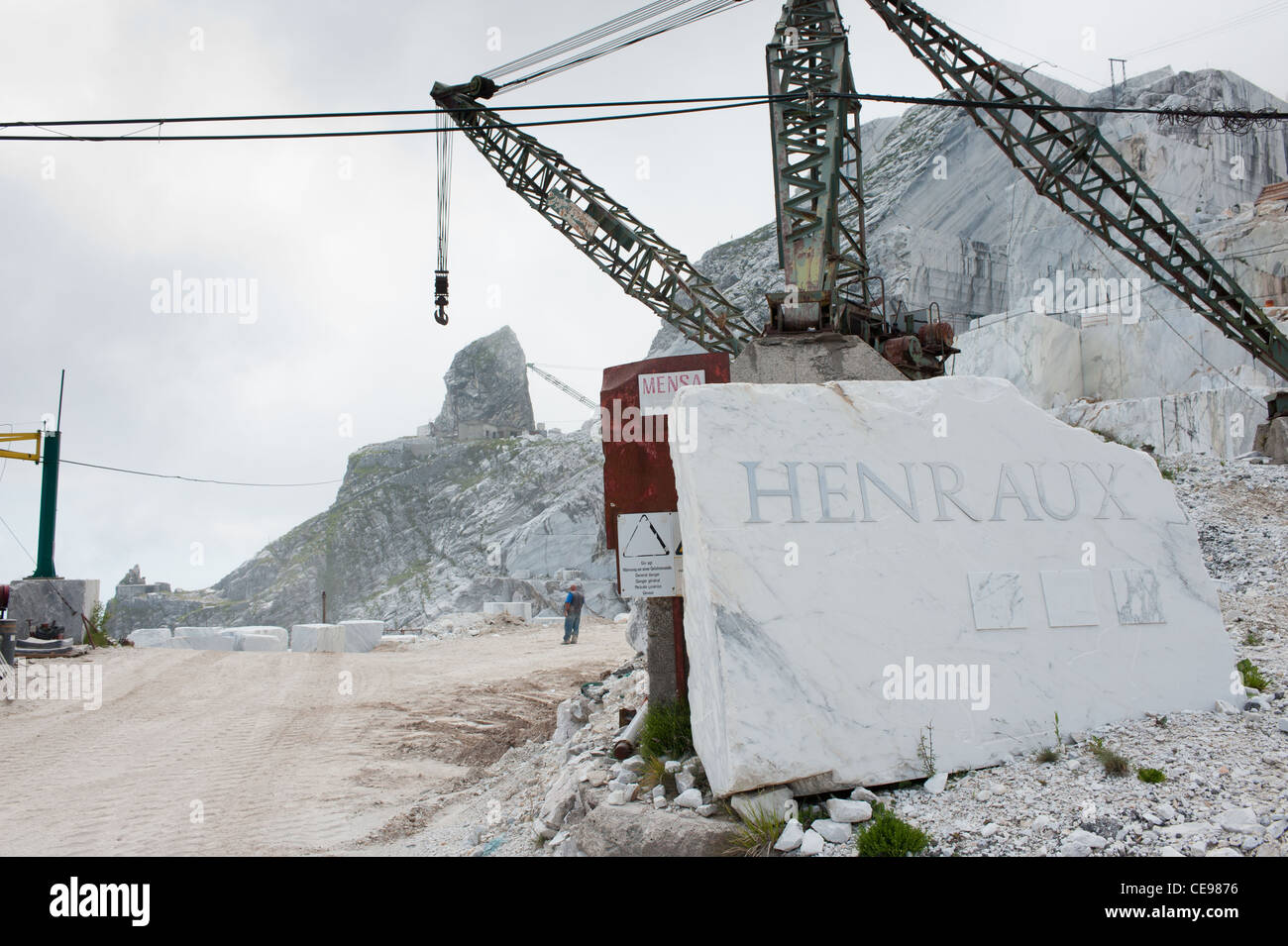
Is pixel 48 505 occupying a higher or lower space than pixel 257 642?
higher

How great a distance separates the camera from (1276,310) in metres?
21.3

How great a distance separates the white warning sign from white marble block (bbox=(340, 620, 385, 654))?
1538cm

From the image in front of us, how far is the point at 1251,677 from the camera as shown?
18.7ft

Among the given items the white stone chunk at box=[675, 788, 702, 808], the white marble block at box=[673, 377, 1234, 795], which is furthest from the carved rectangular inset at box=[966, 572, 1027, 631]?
the white stone chunk at box=[675, 788, 702, 808]

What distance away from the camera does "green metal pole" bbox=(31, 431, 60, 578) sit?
1688 cm

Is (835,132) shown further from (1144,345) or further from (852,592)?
(1144,345)

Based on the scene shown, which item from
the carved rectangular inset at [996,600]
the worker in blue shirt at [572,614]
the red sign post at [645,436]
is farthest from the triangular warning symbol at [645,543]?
the worker in blue shirt at [572,614]

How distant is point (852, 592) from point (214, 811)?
20.2 feet

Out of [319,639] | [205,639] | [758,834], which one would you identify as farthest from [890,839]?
[205,639]

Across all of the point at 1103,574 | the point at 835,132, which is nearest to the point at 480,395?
the point at 835,132

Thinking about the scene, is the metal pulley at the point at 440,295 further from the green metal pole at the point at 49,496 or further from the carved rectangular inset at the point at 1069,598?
the carved rectangular inset at the point at 1069,598

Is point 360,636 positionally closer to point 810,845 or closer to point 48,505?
point 48,505

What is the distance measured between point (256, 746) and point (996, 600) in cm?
880
